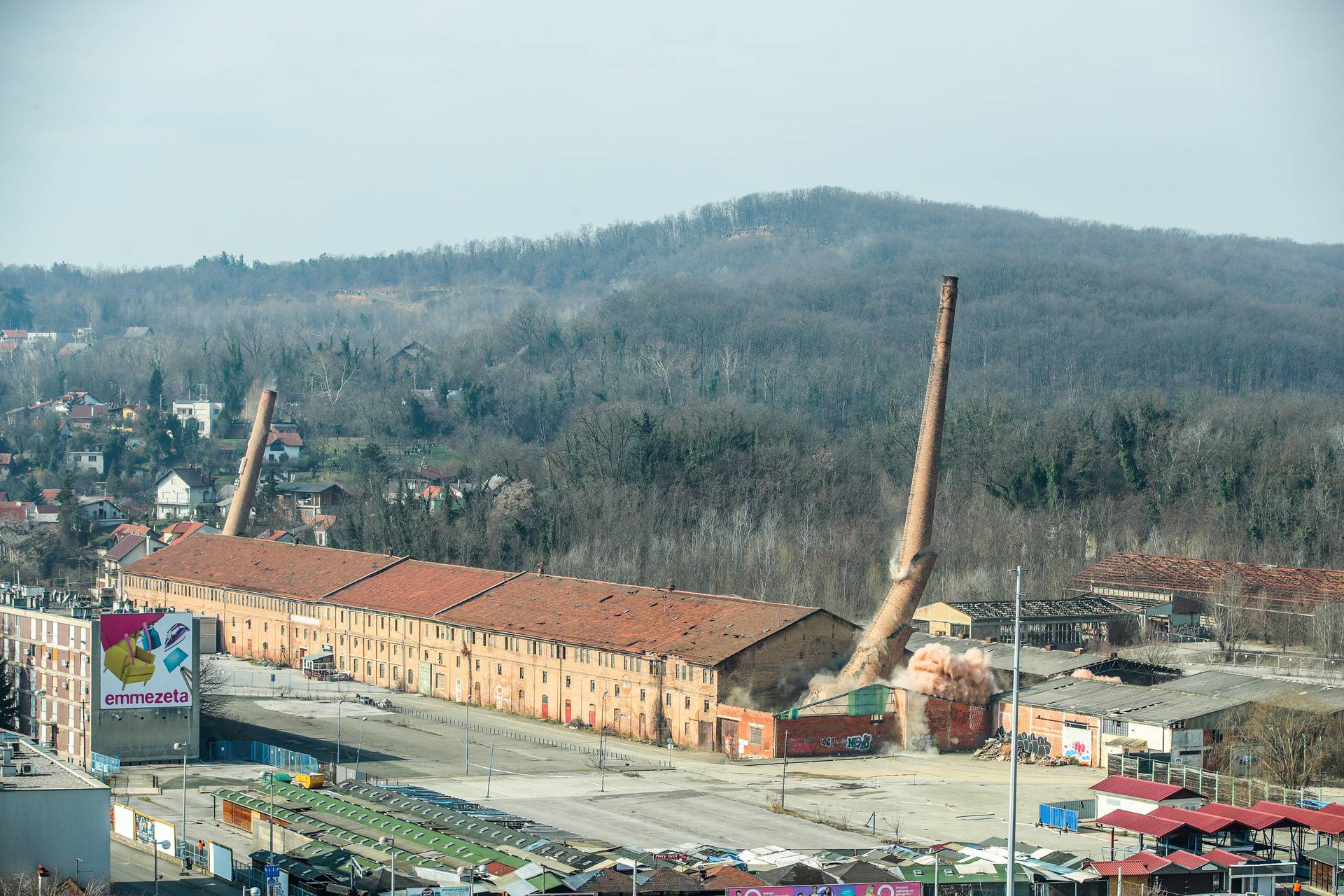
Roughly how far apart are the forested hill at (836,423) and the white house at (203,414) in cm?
209

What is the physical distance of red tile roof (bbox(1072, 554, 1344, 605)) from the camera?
246ft

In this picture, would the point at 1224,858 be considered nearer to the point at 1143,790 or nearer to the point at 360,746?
the point at 1143,790

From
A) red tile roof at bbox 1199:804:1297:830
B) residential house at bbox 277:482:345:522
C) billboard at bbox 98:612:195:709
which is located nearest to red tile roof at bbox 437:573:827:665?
billboard at bbox 98:612:195:709

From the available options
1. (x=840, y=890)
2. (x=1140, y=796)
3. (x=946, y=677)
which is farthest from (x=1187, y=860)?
(x=946, y=677)

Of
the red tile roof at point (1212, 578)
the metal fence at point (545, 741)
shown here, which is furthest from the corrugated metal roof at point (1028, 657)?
the red tile roof at point (1212, 578)

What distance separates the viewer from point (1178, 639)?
75125 millimetres

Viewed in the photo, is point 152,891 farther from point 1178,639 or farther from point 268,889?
point 1178,639

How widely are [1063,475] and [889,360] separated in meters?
64.7

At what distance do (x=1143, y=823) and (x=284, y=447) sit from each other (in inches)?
4118

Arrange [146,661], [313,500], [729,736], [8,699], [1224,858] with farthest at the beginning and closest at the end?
[313,500]
[8,699]
[729,736]
[146,661]
[1224,858]

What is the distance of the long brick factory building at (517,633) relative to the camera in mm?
55062

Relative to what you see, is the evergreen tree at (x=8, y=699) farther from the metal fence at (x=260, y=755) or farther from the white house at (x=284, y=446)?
the white house at (x=284, y=446)

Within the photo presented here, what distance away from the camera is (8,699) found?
55.3 m

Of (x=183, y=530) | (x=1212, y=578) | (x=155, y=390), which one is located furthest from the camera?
(x=155, y=390)
